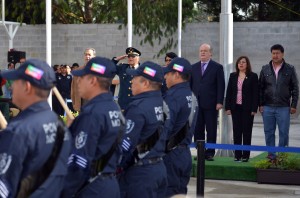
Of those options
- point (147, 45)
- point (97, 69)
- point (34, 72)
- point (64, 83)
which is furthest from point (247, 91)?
point (147, 45)

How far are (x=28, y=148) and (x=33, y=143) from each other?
47 mm

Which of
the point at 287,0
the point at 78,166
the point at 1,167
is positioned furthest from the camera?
the point at 287,0

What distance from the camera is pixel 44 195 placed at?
18.9ft

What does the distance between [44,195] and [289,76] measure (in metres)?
8.72

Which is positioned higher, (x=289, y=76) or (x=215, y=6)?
(x=215, y=6)

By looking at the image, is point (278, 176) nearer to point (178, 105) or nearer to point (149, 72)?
point (178, 105)

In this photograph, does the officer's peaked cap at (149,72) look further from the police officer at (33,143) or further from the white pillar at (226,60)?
the white pillar at (226,60)

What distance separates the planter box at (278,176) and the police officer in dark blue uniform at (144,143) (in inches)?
213

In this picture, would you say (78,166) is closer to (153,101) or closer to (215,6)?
(153,101)

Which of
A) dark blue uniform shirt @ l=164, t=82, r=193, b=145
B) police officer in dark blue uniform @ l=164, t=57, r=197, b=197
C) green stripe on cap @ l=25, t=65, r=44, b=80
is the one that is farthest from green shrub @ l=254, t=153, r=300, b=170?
green stripe on cap @ l=25, t=65, r=44, b=80

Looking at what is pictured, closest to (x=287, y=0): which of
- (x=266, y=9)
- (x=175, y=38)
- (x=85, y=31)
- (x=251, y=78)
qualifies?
(x=266, y=9)

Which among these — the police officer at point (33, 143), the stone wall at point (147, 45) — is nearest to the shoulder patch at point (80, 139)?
the police officer at point (33, 143)

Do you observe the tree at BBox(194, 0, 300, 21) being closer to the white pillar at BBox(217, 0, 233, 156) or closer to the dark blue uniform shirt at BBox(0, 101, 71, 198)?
the white pillar at BBox(217, 0, 233, 156)

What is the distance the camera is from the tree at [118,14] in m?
29.6
